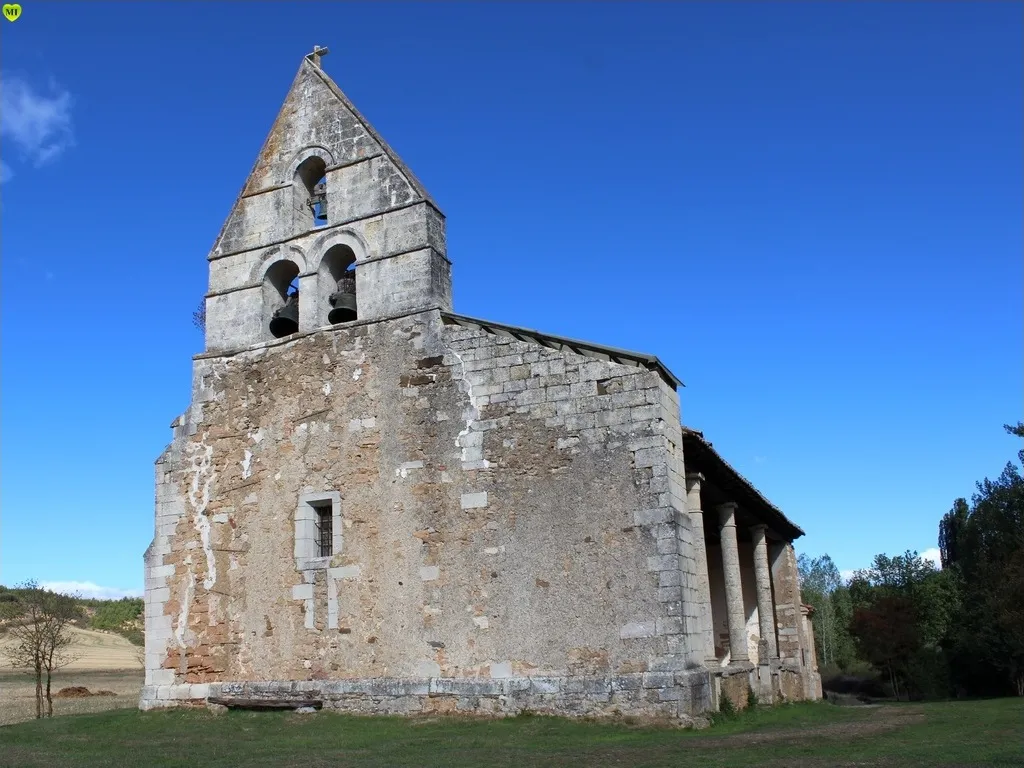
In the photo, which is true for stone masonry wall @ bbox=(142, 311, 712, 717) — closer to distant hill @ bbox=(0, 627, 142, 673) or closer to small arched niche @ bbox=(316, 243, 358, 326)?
small arched niche @ bbox=(316, 243, 358, 326)

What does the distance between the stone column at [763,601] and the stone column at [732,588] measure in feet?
2.15

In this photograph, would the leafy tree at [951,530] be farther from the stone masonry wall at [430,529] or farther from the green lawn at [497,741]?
the stone masonry wall at [430,529]

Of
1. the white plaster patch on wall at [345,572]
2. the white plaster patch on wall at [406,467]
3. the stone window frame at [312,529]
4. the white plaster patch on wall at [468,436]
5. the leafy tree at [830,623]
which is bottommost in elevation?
the leafy tree at [830,623]

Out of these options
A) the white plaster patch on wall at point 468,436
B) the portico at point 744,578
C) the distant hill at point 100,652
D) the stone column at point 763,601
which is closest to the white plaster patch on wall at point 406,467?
the white plaster patch on wall at point 468,436

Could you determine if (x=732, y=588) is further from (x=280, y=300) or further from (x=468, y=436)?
(x=280, y=300)

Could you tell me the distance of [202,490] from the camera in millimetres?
14539

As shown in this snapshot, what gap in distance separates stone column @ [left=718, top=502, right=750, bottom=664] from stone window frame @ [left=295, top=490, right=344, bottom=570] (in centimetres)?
647

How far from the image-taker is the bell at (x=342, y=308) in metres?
14.4

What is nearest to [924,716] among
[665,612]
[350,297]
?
[665,612]

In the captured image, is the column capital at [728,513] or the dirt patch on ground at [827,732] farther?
the column capital at [728,513]

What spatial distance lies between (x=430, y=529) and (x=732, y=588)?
5929 millimetres

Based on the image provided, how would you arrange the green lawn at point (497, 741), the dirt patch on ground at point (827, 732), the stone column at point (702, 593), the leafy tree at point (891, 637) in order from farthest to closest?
the leafy tree at point (891, 637), the stone column at point (702, 593), the dirt patch on ground at point (827, 732), the green lawn at point (497, 741)

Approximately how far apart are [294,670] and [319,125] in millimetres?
8801

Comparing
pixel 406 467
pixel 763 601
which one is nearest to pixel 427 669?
pixel 406 467
